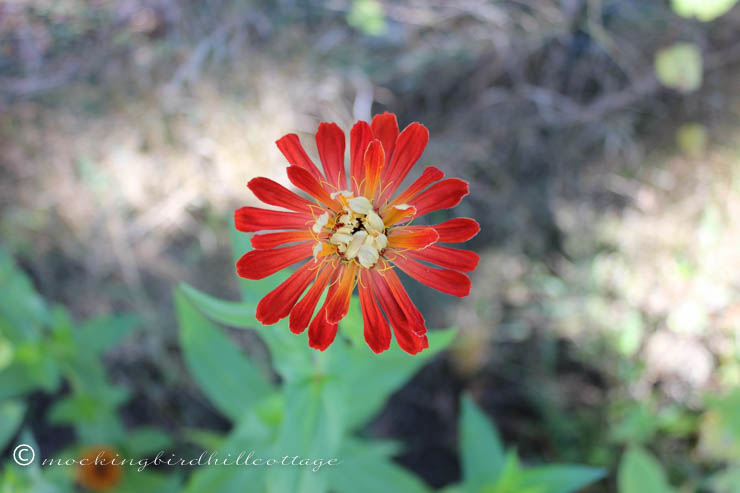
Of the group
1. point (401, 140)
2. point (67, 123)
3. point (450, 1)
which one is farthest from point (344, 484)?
point (450, 1)

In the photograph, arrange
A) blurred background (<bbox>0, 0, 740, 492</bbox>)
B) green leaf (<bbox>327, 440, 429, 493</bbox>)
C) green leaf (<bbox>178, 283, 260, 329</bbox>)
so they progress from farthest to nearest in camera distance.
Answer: blurred background (<bbox>0, 0, 740, 492</bbox>) < green leaf (<bbox>327, 440, 429, 493</bbox>) < green leaf (<bbox>178, 283, 260, 329</bbox>)

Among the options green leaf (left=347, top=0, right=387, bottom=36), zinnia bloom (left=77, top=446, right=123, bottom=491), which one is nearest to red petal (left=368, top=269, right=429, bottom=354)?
zinnia bloom (left=77, top=446, right=123, bottom=491)

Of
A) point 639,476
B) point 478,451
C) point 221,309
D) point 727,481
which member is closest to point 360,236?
point 221,309

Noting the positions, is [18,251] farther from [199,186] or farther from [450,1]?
[450,1]

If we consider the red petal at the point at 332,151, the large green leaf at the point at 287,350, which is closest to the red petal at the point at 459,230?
the red petal at the point at 332,151

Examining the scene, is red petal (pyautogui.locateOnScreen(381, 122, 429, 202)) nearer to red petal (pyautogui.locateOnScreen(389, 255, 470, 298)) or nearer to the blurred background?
red petal (pyautogui.locateOnScreen(389, 255, 470, 298))

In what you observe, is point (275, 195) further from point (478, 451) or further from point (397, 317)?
point (478, 451)
